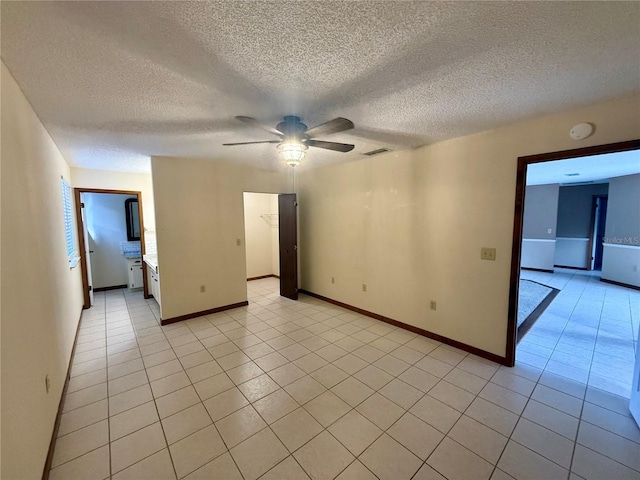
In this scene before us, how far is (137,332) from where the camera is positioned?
345cm

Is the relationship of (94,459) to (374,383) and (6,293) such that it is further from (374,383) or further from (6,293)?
(374,383)

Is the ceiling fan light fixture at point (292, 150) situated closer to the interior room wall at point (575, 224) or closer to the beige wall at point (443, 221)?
the beige wall at point (443, 221)

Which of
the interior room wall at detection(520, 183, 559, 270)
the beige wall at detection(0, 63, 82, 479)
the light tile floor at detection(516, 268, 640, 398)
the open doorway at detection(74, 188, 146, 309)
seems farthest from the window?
the interior room wall at detection(520, 183, 559, 270)

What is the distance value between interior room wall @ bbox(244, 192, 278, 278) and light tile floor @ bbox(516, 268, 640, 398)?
5281 mm

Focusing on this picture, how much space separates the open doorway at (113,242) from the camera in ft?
17.2

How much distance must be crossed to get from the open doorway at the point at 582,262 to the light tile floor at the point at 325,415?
1.77 ft

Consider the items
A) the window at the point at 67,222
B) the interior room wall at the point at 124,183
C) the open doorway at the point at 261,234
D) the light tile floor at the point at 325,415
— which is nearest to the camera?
the light tile floor at the point at 325,415

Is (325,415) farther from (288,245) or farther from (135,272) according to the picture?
(135,272)

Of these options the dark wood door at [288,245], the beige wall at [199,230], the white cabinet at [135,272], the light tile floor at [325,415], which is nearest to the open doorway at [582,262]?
the light tile floor at [325,415]

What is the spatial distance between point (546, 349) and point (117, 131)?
5.20 m

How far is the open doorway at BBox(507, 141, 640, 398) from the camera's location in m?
2.52

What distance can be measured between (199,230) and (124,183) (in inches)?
76.3

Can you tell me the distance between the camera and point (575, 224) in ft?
24.3

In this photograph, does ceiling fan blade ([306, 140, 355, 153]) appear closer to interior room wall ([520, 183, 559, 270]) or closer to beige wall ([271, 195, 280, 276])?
beige wall ([271, 195, 280, 276])
